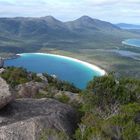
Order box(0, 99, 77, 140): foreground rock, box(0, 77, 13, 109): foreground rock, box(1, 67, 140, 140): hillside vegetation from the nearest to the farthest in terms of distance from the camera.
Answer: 1. box(1, 67, 140, 140): hillside vegetation
2. box(0, 99, 77, 140): foreground rock
3. box(0, 77, 13, 109): foreground rock

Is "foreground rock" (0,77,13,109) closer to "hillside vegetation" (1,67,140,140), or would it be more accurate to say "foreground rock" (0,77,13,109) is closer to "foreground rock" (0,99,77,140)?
"foreground rock" (0,99,77,140)

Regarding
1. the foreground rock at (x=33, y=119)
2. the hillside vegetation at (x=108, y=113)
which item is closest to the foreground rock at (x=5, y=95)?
the foreground rock at (x=33, y=119)

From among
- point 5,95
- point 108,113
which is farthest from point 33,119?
point 108,113

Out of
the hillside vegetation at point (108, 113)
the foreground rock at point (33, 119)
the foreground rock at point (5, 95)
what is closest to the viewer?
the hillside vegetation at point (108, 113)

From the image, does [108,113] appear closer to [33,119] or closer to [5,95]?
[33,119]

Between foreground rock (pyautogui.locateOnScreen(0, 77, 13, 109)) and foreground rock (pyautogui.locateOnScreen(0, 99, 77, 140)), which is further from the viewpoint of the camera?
foreground rock (pyautogui.locateOnScreen(0, 77, 13, 109))

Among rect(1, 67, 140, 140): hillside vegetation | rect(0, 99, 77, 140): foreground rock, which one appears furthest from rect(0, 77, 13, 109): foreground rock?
rect(1, 67, 140, 140): hillside vegetation

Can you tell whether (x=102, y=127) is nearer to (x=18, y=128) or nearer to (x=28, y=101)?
(x=18, y=128)

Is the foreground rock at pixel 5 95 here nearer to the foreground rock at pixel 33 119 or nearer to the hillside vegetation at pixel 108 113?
the foreground rock at pixel 33 119
